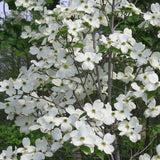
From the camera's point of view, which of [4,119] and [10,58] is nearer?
[4,119]

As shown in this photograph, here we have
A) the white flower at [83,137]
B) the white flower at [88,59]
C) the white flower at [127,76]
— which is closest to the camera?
the white flower at [83,137]

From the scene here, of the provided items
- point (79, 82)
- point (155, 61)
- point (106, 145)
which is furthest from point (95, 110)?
point (155, 61)

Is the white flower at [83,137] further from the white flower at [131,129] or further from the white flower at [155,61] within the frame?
the white flower at [155,61]

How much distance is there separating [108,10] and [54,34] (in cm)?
40

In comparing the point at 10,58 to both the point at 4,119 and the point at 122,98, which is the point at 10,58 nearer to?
the point at 4,119

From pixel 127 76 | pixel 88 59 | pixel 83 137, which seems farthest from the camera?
pixel 127 76

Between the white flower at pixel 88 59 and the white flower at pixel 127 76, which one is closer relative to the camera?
the white flower at pixel 88 59

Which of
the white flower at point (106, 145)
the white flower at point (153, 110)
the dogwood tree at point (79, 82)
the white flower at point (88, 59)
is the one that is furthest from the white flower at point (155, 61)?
the white flower at point (106, 145)

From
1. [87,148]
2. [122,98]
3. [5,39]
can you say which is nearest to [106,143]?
[87,148]

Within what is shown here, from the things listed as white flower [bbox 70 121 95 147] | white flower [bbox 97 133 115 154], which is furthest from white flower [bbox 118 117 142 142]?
white flower [bbox 70 121 95 147]

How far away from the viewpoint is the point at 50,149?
1537 mm

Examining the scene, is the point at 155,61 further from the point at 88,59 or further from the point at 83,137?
the point at 83,137

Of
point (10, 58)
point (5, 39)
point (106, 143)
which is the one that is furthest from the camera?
point (10, 58)

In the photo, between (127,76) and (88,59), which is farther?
(127,76)
